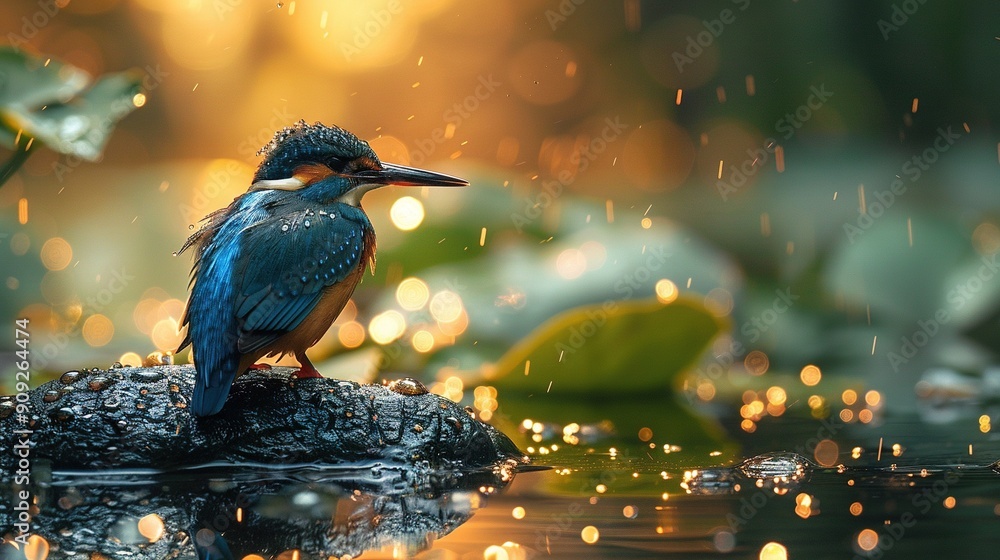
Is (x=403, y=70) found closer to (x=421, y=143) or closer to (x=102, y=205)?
(x=421, y=143)

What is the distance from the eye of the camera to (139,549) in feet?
6.56

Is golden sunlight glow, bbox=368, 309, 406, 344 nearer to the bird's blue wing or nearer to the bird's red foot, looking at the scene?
the bird's red foot

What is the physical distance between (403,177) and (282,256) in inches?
21.0

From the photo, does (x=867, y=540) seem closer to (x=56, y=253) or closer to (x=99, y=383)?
(x=99, y=383)

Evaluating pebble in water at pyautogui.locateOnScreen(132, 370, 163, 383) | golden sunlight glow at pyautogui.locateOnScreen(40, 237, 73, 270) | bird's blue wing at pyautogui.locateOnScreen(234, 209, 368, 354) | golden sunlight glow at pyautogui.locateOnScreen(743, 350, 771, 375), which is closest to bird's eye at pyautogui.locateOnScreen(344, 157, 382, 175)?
bird's blue wing at pyautogui.locateOnScreen(234, 209, 368, 354)

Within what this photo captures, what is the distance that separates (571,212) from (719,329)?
1534 millimetres

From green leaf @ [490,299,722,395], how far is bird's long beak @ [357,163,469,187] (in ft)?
2.50

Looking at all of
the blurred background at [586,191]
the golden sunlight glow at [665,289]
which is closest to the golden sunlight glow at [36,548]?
the blurred background at [586,191]

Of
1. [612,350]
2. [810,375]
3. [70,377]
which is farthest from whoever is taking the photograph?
[810,375]

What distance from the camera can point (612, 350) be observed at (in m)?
4.05

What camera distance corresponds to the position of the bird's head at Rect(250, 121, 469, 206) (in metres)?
3.07

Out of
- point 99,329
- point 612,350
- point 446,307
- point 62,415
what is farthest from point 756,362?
point 62,415

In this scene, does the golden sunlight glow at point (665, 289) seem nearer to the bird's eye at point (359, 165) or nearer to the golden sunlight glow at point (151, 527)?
the bird's eye at point (359, 165)

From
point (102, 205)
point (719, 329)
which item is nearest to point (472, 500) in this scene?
Answer: point (719, 329)
